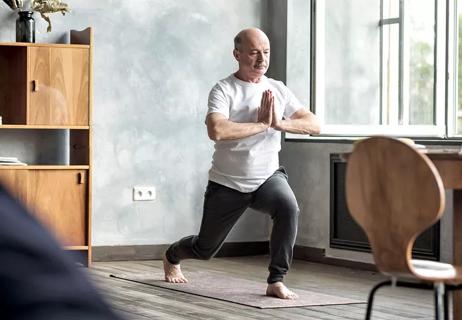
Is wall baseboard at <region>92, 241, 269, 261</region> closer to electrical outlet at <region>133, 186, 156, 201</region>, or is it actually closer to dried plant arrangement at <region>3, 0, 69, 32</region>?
electrical outlet at <region>133, 186, 156, 201</region>

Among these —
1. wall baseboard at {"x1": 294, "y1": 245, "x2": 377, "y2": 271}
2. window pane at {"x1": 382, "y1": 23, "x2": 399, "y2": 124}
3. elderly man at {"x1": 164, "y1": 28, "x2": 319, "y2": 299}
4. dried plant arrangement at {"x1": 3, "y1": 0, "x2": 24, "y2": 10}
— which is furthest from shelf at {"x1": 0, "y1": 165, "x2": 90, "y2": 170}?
window pane at {"x1": 382, "y1": 23, "x2": 399, "y2": 124}

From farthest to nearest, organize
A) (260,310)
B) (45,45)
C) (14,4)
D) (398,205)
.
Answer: (14,4) < (45,45) < (260,310) < (398,205)

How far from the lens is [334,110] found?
661 cm

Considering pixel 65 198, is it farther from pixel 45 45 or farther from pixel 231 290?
pixel 231 290

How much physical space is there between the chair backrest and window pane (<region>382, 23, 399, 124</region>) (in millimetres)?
3531

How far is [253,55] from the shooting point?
5.01 metres

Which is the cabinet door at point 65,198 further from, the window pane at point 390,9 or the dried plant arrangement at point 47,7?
the window pane at point 390,9

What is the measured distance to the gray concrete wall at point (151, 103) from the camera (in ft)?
21.4

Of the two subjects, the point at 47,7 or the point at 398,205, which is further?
the point at 47,7

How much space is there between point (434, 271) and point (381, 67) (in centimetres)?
381

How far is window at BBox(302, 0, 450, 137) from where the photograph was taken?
5781mm

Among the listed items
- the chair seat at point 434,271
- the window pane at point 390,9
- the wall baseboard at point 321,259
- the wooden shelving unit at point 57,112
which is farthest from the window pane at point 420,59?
the chair seat at point 434,271

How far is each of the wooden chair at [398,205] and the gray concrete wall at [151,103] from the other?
13.0ft

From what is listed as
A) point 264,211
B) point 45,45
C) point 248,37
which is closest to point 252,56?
point 248,37
